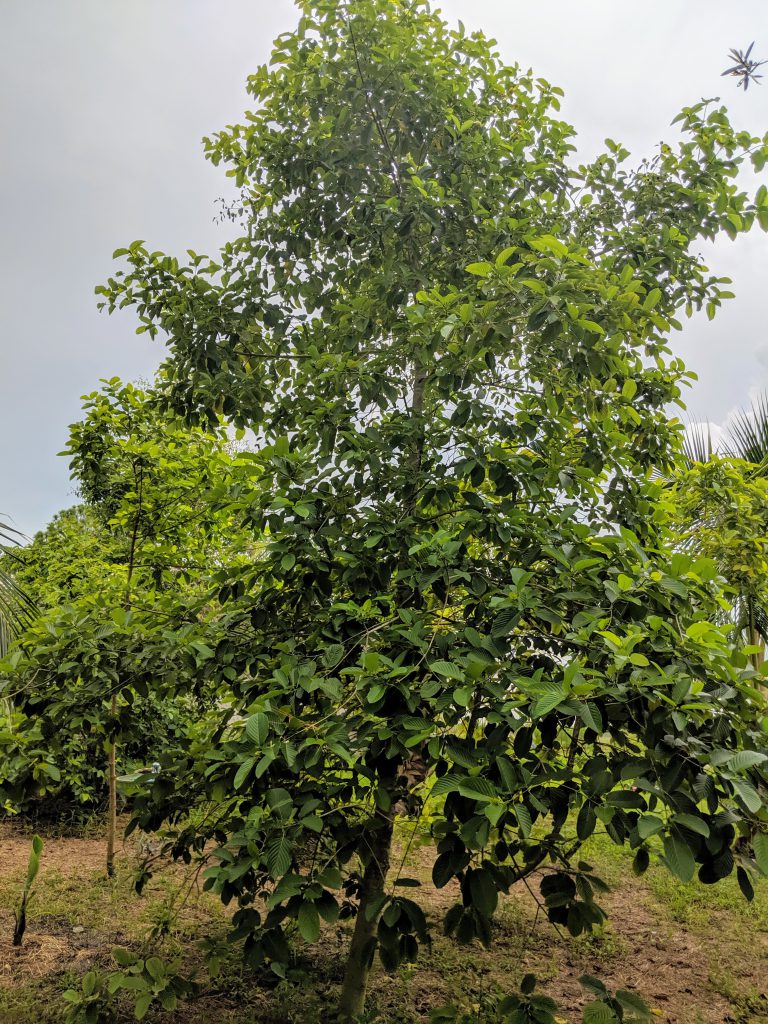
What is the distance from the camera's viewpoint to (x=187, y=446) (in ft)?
15.6

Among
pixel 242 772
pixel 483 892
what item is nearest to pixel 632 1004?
pixel 483 892

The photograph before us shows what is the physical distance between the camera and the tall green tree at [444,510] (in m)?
1.74

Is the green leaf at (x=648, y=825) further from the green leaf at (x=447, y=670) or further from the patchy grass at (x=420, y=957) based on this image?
the patchy grass at (x=420, y=957)

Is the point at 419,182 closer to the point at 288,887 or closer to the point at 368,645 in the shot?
the point at 368,645

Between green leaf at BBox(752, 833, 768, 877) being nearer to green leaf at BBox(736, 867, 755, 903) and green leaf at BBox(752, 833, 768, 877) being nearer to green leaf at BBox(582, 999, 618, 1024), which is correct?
green leaf at BBox(736, 867, 755, 903)

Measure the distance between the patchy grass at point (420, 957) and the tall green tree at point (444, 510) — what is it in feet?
1.88

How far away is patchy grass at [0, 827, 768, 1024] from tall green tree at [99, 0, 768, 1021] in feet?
1.88

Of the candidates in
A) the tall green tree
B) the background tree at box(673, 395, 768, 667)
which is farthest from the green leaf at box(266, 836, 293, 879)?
the background tree at box(673, 395, 768, 667)

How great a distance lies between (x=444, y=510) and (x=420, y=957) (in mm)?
2672

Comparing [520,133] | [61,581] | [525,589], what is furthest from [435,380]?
[61,581]

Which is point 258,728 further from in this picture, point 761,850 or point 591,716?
point 761,850

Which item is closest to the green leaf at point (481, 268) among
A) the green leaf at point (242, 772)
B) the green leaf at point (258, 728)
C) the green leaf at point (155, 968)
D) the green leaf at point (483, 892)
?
the green leaf at point (258, 728)

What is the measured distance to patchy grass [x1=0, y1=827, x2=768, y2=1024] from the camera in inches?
124

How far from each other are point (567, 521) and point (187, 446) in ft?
10.2
